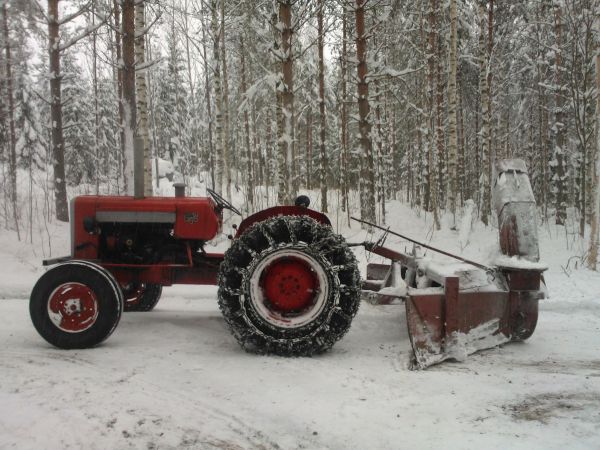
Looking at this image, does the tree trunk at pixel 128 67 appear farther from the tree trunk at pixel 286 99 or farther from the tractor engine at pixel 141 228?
the tractor engine at pixel 141 228

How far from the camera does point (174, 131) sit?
36375 millimetres

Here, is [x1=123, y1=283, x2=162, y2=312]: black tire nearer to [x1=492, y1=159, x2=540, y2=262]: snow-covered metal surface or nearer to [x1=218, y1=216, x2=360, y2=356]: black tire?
[x1=218, y1=216, x2=360, y2=356]: black tire

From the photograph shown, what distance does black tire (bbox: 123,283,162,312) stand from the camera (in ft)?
17.4

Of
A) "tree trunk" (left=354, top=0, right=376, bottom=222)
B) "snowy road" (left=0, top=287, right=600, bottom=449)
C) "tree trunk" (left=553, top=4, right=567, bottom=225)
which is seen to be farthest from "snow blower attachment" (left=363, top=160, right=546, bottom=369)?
"tree trunk" (left=553, top=4, right=567, bottom=225)

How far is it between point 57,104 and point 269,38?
5.85 m

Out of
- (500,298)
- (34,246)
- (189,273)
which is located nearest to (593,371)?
(500,298)

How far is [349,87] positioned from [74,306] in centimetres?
2590

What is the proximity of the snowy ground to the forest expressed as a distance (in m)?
4.78

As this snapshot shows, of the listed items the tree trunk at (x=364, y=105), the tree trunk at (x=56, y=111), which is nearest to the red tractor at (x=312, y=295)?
the tree trunk at (x=364, y=105)

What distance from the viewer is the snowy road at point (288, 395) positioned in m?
2.46

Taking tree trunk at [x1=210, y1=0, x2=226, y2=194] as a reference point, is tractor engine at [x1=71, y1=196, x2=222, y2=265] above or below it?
below

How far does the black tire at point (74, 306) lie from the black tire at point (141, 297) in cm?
125

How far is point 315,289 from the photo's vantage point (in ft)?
13.2

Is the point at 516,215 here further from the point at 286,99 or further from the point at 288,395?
the point at 286,99
